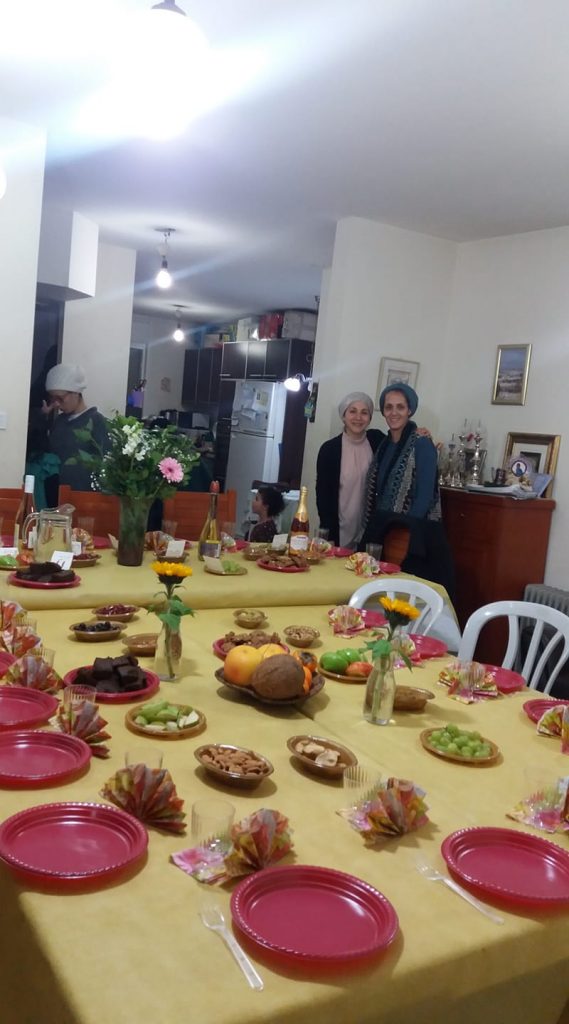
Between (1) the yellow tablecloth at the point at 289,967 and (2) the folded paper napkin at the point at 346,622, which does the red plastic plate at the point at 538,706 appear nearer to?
(1) the yellow tablecloth at the point at 289,967

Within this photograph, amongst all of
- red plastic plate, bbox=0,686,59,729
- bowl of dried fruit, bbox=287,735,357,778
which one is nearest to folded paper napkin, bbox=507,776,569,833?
bowl of dried fruit, bbox=287,735,357,778

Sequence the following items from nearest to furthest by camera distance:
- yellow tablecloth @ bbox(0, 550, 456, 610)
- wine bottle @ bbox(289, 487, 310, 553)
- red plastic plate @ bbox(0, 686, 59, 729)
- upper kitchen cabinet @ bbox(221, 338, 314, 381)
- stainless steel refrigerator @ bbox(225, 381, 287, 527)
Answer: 1. red plastic plate @ bbox(0, 686, 59, 729)
2. yellow tablecloth @ bbox(0, 550, 456, 610)
3. wine bottle @ bbox(289, 487, 310, 553)
4. upper kitchen cabinet @ bbox(221, 338, 314, 381)
5. stainless steel refrigerator @ bbox(225, 381, 287, 527)

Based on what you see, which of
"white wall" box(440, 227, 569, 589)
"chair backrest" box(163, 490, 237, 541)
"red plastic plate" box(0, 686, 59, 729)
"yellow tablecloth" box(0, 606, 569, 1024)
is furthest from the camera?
"white wall" box(440, 227, 569, 589)

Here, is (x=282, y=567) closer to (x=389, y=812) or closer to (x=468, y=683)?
(x=468, y=683)

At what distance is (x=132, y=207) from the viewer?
5141 mm

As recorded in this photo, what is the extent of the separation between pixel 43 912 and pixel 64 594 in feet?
4.69

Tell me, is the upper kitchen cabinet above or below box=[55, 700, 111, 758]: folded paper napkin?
above

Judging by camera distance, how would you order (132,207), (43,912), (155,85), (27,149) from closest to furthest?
(43,912) → (155,85) → (27,149) → (132,207)

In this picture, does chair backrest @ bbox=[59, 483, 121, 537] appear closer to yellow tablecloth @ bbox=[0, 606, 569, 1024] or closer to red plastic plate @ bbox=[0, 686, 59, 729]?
red plastic plate @ bbox=[0, 686, 59, 729]

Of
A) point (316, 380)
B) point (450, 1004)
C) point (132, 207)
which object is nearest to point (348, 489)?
point (316, 380)

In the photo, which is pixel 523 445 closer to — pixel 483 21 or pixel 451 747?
pixel 483 21

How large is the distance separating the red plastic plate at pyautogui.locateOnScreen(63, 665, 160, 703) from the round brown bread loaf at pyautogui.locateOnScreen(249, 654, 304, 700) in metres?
0.22

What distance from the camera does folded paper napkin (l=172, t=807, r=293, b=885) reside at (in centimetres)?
109

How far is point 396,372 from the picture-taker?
5.06 meters
